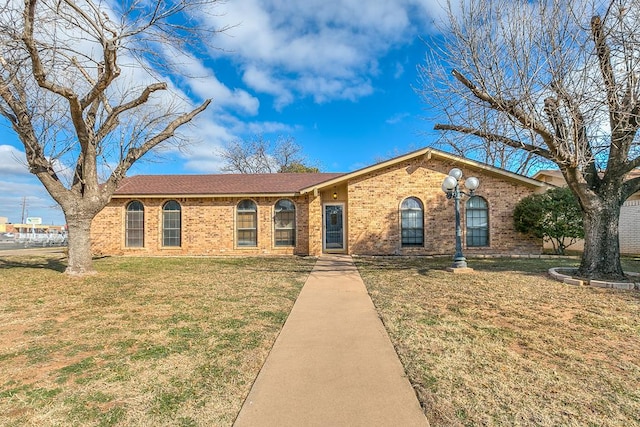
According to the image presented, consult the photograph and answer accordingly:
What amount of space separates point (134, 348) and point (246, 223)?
35.1ft

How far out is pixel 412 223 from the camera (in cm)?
1337

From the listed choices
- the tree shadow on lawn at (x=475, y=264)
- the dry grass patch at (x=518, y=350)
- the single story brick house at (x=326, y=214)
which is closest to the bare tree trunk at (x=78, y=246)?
the single story brick house at (x=326, y=214)

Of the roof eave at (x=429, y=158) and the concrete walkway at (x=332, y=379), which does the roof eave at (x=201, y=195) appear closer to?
the roof eave at (x=429, y=158)

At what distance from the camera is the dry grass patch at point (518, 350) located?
2627mm

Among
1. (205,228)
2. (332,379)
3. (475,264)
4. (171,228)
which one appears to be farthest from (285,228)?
(332,379)

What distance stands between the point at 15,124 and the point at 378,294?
31.9 feet

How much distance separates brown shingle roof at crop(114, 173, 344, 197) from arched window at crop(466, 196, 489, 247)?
5.67 meters

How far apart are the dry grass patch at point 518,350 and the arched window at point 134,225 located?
1188 centimetres

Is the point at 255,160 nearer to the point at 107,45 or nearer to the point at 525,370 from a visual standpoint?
the point at 107,45

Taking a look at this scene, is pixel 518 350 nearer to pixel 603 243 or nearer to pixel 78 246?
pixel 603 243

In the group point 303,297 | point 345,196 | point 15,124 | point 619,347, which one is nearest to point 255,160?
point 345,196

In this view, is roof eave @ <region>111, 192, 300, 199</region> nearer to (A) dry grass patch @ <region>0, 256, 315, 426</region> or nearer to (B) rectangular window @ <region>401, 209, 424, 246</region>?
(B) rectangular window @ <region>401, 209, 424, 246</region>

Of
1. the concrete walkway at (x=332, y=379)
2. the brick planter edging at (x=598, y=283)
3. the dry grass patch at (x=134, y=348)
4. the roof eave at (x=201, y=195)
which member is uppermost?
the roof eave at (x=201, y=195)

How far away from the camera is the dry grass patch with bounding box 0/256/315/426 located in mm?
2660
